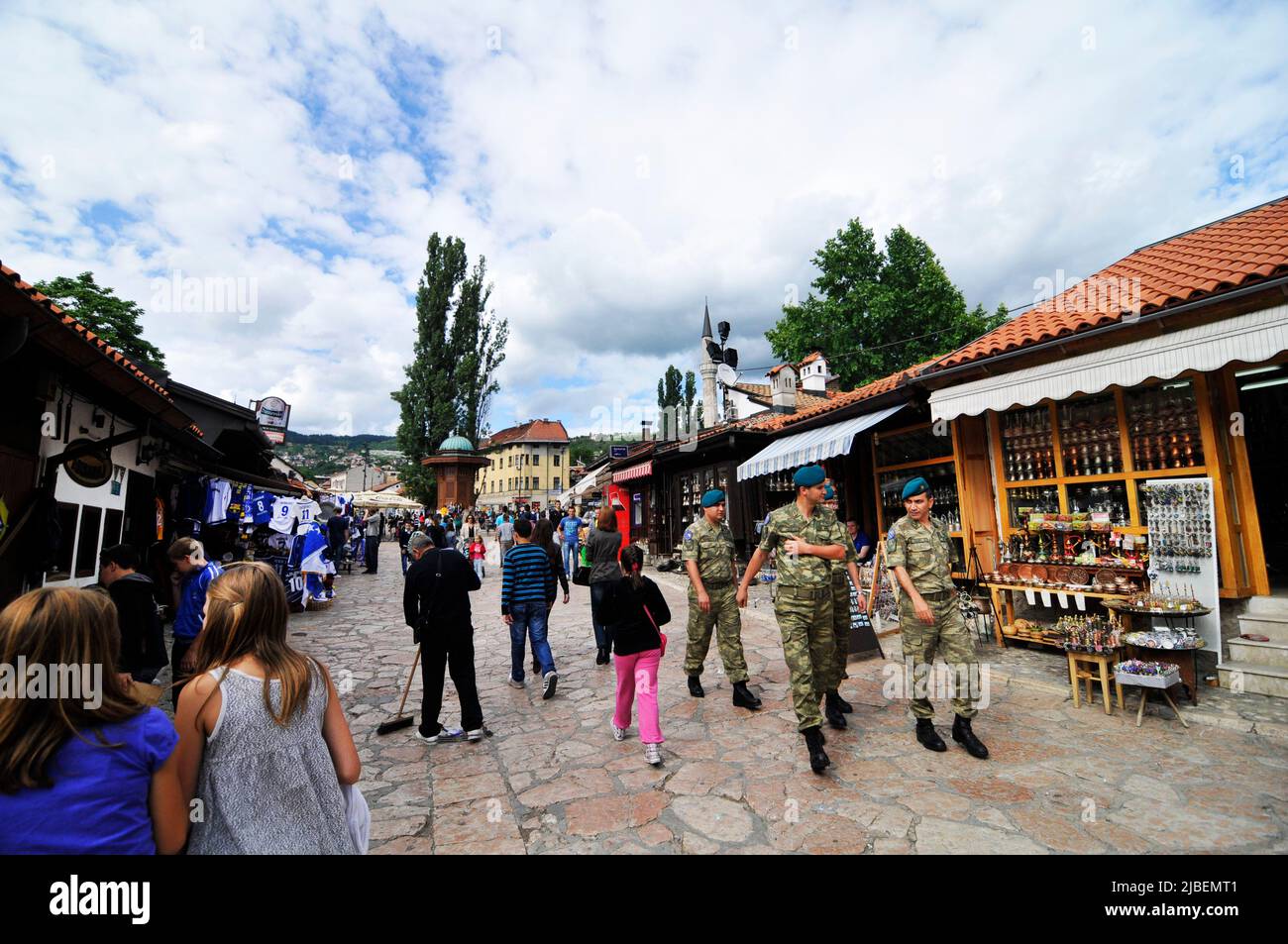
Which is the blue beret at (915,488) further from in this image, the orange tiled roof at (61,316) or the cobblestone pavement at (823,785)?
the orange tiled roof at (61,316)

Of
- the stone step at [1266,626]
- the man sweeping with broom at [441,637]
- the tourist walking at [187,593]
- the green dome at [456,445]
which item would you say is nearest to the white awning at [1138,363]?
the stone step at [1266,626]

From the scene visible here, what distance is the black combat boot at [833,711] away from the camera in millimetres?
4729

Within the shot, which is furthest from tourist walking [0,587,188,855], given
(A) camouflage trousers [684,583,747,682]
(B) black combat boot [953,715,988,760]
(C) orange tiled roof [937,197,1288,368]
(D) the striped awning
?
(D) the striped awning

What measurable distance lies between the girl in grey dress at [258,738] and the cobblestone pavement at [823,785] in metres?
1.68

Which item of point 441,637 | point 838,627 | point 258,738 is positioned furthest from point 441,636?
point 838,627

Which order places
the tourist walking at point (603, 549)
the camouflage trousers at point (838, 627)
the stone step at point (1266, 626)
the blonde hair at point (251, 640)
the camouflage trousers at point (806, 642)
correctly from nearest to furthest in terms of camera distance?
the blonde hair at point (251, 640) → the camouflage trousers at point (806, 642) → the camouflage trousers at point (838, 627) → the stone step at point (1266, 626) → the tourist walking at point (603, 549)

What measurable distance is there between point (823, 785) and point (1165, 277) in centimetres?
646

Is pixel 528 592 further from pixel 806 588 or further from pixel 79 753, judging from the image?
pixel 79 753

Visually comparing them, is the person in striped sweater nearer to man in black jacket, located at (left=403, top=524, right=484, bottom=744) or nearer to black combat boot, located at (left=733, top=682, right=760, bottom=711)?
man in black jacket, located at (left=403, top=524, right=484, bottom=744)

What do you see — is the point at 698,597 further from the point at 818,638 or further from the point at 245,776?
the point at 245,776

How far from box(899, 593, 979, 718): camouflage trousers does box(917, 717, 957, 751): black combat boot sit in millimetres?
60

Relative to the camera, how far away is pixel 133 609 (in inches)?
155

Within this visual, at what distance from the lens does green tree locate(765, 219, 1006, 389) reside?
25781 mm
